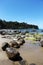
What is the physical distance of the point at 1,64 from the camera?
10.5m

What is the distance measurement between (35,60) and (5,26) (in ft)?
359

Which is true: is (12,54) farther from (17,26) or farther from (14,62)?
(17,26)

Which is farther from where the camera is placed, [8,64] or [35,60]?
[35,60]

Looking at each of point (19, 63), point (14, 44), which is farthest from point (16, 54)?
point (14, 44)

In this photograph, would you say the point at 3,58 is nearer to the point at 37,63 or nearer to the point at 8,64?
the point at 8,64

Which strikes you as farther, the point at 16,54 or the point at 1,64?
the point at 16,54

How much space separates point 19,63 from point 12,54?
1.12 meters

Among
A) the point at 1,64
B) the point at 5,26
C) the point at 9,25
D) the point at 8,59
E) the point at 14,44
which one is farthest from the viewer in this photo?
the point at 9,25

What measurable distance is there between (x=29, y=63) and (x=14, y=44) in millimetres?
6750

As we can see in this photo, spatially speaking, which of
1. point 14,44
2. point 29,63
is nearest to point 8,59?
point 29,63

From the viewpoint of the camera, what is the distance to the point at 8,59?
11562 millimetres

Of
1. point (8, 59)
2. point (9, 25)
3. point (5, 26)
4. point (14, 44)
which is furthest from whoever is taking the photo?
point (9, 25)

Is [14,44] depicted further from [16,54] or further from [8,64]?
[8,64]

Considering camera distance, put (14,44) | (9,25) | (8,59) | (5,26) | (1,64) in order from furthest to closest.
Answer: (9,25) → (5,26) → (14,44) → (8,59) → (1,64)
